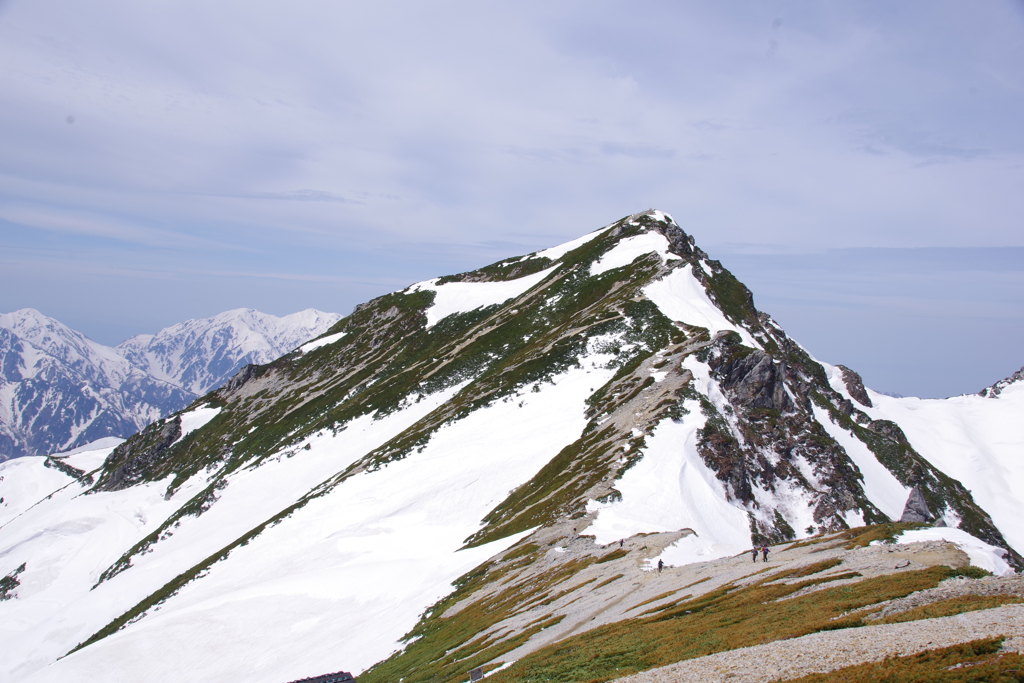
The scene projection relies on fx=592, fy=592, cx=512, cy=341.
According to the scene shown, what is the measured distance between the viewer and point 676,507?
158 feet

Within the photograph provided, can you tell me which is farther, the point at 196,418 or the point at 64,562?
the point at 196,418

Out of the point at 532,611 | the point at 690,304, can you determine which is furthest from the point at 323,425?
the point at 532,611

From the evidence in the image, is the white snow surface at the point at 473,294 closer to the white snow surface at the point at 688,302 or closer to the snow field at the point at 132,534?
the snow field at the point at 132,534

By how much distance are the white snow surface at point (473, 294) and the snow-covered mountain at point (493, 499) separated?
1.06m

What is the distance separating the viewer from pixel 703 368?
70.3 m

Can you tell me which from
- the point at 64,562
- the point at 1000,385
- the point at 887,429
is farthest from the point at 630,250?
the point at 1000,385

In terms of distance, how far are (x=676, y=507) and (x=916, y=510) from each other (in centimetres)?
3905

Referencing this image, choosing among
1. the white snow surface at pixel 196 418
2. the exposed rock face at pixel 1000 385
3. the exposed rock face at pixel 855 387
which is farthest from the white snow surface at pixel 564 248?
the exposed rock face at pixel 1000 385

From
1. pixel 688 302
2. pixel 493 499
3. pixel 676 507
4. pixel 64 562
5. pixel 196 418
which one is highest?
pixel 196 418

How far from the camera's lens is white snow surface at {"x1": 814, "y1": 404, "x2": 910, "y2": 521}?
2554 inches

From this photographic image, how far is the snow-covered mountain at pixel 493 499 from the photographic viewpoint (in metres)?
38.6

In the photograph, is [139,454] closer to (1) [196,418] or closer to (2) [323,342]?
(1) [196,418]

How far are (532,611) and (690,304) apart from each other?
2547 inches

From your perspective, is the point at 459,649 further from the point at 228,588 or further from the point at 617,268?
the point at 617,268
